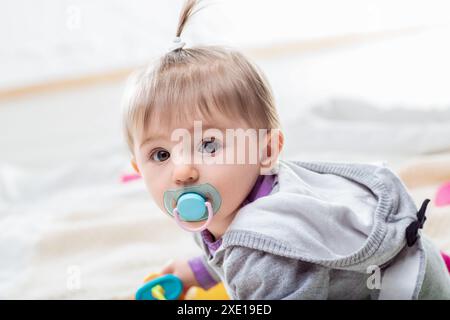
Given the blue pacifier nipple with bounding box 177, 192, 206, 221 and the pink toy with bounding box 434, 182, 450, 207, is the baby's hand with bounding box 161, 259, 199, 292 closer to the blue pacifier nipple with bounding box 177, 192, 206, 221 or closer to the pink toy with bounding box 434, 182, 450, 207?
the blue pacifier nipple with bounding box 177, 192, 206, 221

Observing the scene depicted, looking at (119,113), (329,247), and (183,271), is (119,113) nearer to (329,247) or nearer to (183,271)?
(183,271)

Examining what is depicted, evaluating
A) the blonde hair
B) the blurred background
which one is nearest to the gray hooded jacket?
the blonde hair

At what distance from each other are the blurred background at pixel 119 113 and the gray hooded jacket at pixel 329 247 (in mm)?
251

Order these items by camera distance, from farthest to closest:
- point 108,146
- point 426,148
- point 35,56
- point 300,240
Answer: point 35,56 < point 108,146 < point 426,148 < point 300,240

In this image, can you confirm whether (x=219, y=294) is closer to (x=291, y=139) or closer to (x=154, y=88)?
(x=154, y=88)

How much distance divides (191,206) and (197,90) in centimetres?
13

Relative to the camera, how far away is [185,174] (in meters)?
0.70

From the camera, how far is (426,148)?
1.30 metres

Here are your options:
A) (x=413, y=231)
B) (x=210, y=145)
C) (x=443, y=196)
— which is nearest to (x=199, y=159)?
(x=210, y=145)

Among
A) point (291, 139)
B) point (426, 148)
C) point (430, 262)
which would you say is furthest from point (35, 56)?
point (430, 262)

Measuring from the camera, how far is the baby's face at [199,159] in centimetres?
71

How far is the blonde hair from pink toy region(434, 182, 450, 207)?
456mm

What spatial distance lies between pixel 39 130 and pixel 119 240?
0.96 metres

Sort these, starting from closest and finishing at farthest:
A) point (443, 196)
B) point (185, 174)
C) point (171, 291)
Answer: point (185, 174) < point (171, 291) < point (443, 196)
